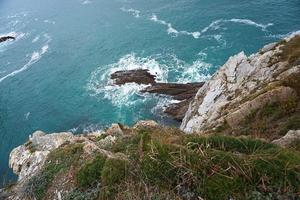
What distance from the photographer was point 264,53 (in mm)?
37625

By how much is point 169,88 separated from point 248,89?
26.6 m

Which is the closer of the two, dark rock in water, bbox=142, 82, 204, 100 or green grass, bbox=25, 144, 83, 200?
green grass, bbox=25, 144, 83, 200

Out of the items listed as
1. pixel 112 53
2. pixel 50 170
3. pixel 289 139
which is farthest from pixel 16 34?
pixel 289 139

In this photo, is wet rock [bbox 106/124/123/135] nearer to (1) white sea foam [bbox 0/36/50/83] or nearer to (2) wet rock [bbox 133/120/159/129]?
(2) wet rock [bbox 133/120/159/129]

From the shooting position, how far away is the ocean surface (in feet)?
197

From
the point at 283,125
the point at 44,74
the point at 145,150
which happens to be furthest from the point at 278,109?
the point at 44,74

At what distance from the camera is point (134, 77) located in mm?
64938

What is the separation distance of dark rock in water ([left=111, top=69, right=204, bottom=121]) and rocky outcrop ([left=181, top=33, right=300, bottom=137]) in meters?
12.5

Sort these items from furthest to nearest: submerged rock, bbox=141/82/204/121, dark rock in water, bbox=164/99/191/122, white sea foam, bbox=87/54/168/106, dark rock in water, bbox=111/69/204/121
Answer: white sea foam, bbox=87/54/168/106, dark rock in water, bbox=111/69/204/121, submerged rock, bbox=141/82/204/121, dark rock in water, bbox=164/99/191/122

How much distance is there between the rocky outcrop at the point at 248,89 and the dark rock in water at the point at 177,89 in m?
14.9

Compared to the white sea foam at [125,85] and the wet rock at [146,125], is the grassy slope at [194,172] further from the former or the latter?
the white sea foam at [125,85]

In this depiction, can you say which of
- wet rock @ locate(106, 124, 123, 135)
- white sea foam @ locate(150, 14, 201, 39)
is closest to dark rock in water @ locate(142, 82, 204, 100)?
white sea foam @ locate(150, 14, 201, 39)

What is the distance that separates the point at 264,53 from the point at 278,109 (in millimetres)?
14730

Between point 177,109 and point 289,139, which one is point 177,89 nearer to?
point 177,109
